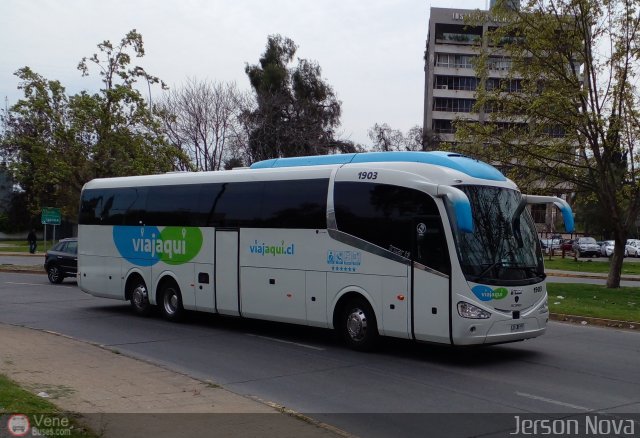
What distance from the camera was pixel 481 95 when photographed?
24641 mm

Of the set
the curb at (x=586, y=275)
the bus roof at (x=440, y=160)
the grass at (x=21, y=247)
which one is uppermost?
the bus roof at (x=440, y=160)

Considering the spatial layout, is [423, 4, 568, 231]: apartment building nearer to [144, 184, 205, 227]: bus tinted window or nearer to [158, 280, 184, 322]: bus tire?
[144, 184, 205, 227]: bus tinted window

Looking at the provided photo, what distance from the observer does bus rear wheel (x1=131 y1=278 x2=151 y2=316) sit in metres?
17.0

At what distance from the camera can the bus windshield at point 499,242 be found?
35.7 feet

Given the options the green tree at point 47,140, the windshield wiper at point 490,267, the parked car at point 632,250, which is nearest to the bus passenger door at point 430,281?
the windshield wiper at point 490,267

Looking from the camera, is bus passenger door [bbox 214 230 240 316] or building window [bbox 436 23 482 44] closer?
bus passenger door [bbox 214 230 240 316]

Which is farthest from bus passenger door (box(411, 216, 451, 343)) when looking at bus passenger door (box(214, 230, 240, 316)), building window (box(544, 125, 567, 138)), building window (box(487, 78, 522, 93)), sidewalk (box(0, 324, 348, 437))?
building window (box(487, 78, 522, 93))

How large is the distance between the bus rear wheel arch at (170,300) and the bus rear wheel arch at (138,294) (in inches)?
20.6

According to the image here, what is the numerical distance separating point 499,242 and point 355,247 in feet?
8.09

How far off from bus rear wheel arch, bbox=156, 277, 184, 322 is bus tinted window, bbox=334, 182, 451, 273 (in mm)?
5318

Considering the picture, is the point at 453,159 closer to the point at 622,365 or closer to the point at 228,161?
the point at 622,365

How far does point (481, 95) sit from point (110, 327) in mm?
15325

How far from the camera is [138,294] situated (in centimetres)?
1722

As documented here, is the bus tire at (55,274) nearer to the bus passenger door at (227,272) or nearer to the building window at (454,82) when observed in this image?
the bus passenger door at (227,272)
